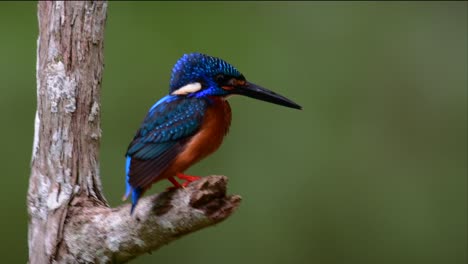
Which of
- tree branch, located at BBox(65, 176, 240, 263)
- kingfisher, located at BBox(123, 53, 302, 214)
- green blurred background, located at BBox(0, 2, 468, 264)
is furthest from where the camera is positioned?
green blurred background, located at BBox(0, 2, 468, 264)

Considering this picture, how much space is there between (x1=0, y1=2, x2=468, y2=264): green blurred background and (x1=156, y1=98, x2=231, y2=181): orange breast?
249 cm

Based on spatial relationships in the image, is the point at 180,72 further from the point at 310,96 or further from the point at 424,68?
the point at 424,68

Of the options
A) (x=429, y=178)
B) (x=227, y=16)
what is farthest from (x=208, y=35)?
(x=429, y=178)

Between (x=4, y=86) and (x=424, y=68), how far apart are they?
339 centimetres

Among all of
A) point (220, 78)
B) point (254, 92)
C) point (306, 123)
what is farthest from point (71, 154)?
point (306, 123)

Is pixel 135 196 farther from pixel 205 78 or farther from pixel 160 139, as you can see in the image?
pixel 205 78

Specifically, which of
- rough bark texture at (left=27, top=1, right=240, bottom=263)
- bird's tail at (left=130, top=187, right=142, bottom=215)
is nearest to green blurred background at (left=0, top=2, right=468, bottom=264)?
rough bark texture at (left=27, top=1, right=240, bottom=263)

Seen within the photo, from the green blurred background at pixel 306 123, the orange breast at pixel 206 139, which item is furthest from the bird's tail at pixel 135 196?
the green blurred background at pixel 306 123

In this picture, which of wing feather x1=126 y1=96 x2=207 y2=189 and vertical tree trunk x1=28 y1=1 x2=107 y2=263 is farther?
vertical tree trunk x1=28 y1=1 x2=107 y2=263

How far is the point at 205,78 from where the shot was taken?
3.80m

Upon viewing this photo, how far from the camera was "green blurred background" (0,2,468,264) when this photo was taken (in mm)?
6535

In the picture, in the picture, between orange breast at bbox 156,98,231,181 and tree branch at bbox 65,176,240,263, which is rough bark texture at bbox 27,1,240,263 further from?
orange breast at bbox 156,98,231,181

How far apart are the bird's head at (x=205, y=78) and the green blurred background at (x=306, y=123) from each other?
2.46m

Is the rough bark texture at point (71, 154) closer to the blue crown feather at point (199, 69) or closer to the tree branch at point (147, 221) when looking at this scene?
the tree branch at point (147, 221)
